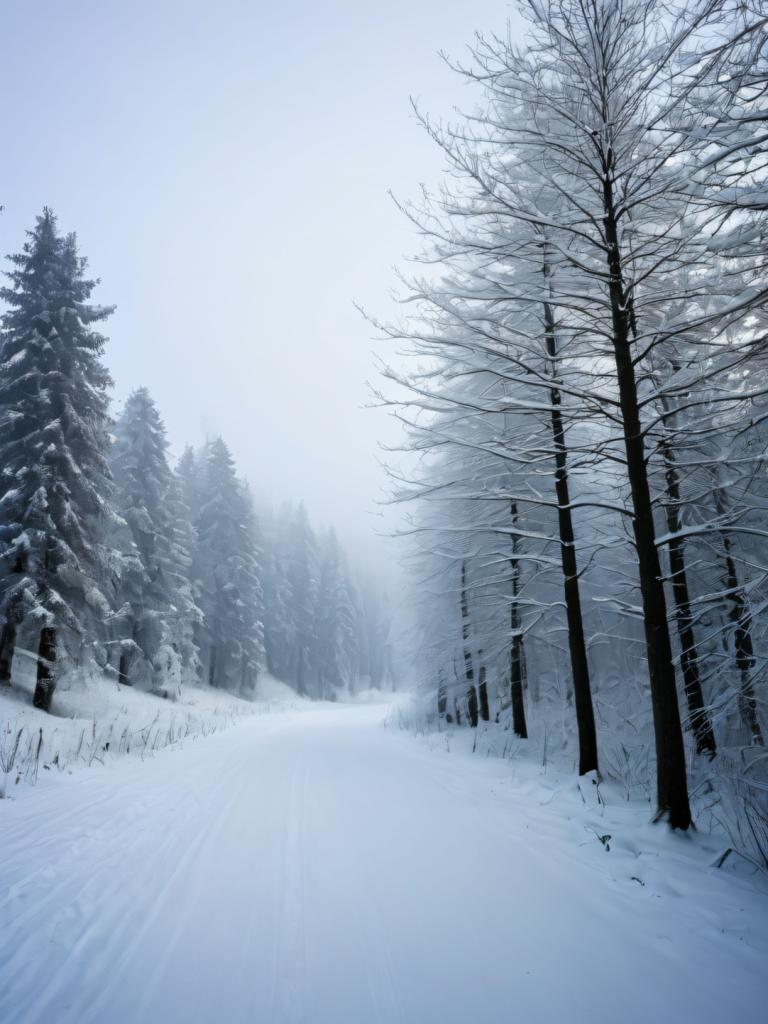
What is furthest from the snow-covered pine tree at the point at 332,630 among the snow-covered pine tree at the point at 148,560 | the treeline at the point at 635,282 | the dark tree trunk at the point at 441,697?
the treeline at the point at 635,282

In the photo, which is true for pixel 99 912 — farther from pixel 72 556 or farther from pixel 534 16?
pixel 72 556

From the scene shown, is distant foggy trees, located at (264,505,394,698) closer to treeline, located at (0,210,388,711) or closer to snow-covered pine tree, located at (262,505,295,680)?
snow-covered pine tree, located at (262,505,295,680)

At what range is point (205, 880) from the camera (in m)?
4.23

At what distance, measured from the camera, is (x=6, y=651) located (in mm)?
14203

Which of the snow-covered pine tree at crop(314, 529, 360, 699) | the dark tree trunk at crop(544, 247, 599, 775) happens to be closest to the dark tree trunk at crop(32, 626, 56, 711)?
the dark tree trunk at crop(544, 247, 599, 775)

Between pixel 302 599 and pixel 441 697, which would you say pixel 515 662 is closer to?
pixel 441 697

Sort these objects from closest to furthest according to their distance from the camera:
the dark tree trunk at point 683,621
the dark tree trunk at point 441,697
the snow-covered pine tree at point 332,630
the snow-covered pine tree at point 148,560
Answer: the dark tree trunk at point 683,621 → the dark tree trunk at point 441,697 → the snow-covered pine tree at point 148,560 → the snow-covered pine tree at point 332,630

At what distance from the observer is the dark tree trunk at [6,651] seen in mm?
13938

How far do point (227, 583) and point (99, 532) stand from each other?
17.8 meters

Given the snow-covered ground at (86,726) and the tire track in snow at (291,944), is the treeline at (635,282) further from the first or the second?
the snow-covered ground at (86,726)

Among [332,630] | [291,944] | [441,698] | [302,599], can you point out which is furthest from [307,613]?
[291,944]

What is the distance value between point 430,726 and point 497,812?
1359 centimetres

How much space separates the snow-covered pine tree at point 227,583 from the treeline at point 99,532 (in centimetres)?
10

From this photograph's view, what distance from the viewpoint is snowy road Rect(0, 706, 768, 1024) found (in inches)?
108
